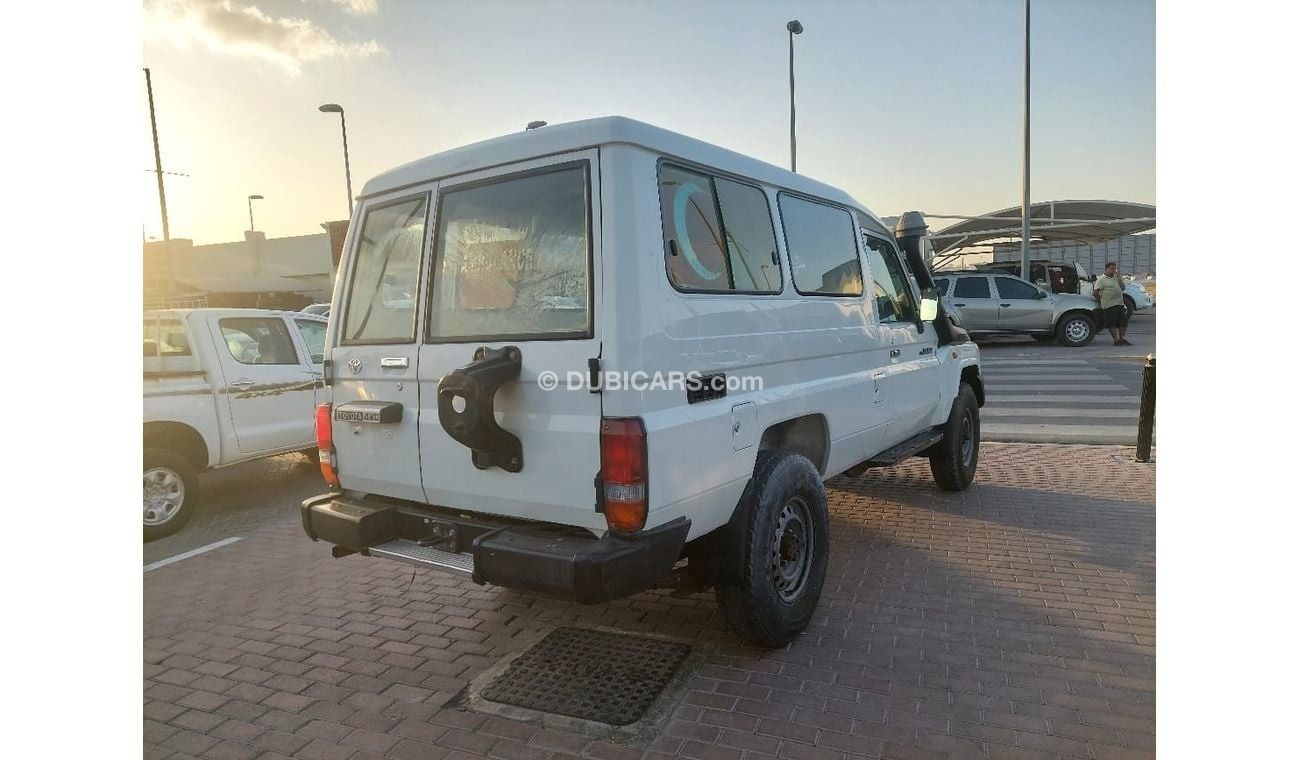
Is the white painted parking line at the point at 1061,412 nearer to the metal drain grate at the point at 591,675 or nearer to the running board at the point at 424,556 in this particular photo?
the metal drain grate at the point at 591,675

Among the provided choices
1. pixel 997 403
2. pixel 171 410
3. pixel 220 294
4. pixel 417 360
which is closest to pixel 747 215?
pixel 417 360

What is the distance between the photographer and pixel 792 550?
152 inches

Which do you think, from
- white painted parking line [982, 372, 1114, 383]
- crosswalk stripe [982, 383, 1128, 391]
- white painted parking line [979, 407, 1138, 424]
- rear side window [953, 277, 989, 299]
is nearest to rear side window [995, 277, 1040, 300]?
rear side window [953, 277, 989, 299]

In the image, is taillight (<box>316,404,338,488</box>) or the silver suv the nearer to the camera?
taillight (<box>316,404,338,488</box>)

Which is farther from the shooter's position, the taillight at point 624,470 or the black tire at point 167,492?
the black tire at point 167,492

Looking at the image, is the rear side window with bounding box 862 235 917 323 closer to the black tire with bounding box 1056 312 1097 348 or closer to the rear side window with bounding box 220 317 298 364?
the rear side window with bounding box 220 317 298 364

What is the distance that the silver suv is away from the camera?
1797cm

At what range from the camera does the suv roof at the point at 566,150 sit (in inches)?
120

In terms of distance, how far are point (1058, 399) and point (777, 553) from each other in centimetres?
892

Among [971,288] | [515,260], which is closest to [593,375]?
[515,260]

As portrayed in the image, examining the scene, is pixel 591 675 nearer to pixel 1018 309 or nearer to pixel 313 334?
pixel 313 334

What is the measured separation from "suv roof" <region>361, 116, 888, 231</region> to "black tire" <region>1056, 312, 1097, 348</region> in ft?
54.6

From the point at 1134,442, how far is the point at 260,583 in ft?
27.2

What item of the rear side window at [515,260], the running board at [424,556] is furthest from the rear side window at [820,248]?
the running board at [424,556]
